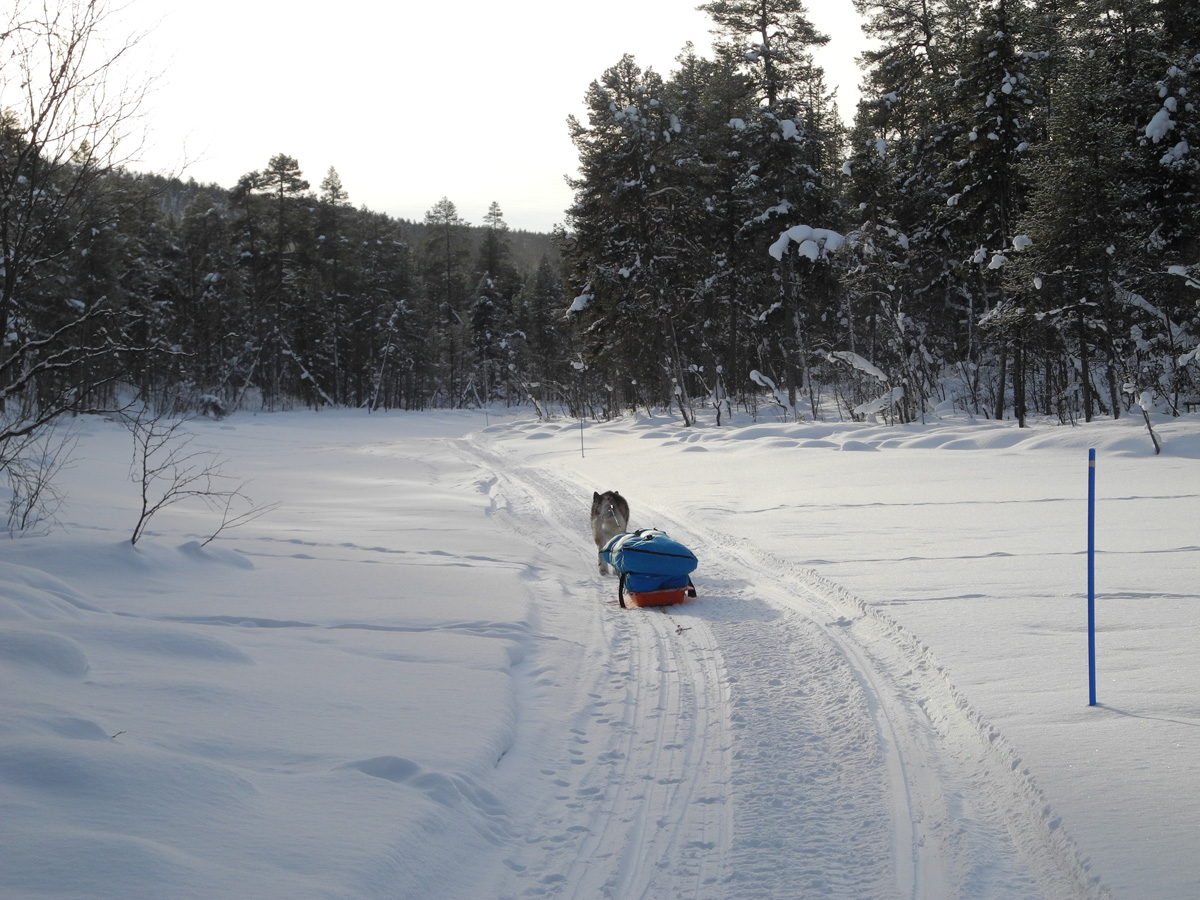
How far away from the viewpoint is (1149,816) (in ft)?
11.0

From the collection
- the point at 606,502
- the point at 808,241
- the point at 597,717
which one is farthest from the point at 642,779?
the point at 808,241

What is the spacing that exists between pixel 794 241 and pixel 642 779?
2461 cm

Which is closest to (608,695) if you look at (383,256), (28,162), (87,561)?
(87,561)

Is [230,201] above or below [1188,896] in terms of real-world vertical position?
above

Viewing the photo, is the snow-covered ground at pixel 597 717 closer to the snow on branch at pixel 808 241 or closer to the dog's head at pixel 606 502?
the dog's head at pixel 606 502

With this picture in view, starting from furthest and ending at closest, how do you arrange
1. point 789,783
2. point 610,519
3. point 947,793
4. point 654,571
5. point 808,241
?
point 808,241 → point 610,519 → point 654,571 → point 789,783 → point 947,793

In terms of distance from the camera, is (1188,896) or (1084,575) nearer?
(1188,896)

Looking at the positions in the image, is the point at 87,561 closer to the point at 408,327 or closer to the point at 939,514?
the point at 939,514

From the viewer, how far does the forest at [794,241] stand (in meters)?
8.40

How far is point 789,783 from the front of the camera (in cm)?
403

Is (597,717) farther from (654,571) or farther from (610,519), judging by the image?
(610,519)

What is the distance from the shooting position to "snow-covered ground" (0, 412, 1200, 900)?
314 cm

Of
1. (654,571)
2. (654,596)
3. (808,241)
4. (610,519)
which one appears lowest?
(654,596)

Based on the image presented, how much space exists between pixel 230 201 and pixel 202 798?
48.4 meters
